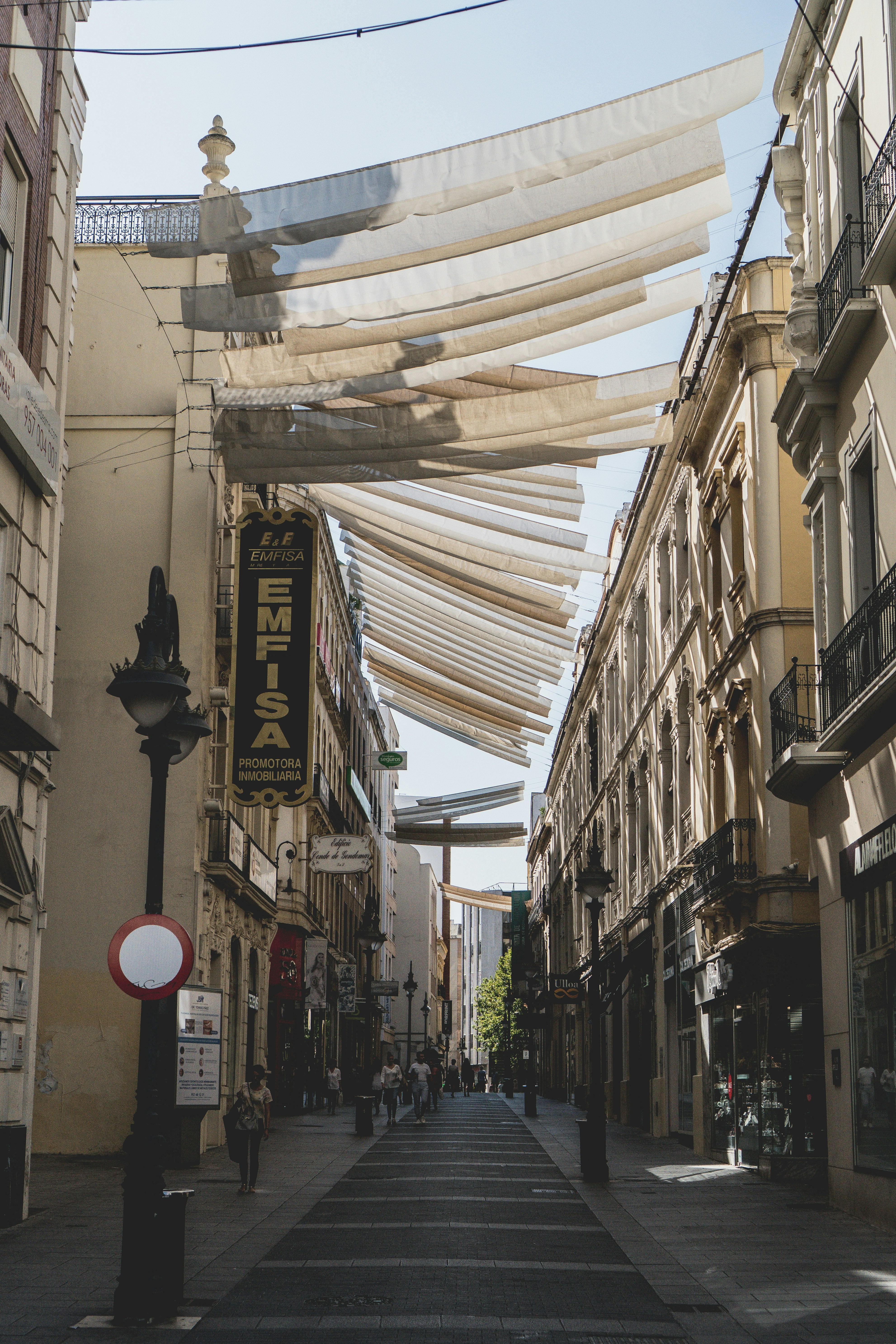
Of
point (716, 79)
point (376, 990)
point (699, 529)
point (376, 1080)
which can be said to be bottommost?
point (376, 1080)

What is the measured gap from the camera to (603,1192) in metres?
17.2

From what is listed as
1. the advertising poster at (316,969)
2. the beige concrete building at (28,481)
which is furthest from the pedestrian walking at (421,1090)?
the beige concrete building at (28,481)

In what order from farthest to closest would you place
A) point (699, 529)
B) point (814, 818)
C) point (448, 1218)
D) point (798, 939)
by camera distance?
point (699, 529) → point (798, 939) → point (814, 818) → point (448, 1218)

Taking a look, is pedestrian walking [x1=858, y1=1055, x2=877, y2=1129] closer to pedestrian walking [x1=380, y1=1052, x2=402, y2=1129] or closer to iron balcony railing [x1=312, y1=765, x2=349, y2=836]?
pedestrian walking [x1=380, y1=1052, x2=402, y2=1129]

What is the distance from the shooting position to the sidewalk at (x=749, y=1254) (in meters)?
9.02

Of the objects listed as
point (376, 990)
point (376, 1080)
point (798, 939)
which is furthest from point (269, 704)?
point (376, 1080)

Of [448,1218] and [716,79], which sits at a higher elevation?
[716,79]

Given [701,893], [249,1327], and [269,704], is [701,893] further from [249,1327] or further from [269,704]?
[249,1327]

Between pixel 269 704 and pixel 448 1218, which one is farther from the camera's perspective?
pixel 269 704

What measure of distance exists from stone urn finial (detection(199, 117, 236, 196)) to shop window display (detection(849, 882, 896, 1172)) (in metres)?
18.0

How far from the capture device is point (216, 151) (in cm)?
2641

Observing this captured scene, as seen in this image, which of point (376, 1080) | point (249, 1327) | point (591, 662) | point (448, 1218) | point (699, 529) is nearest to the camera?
point (249, 1327)

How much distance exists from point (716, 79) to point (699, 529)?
421 inches

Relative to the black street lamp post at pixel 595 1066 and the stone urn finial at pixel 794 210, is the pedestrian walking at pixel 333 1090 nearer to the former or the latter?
the black street lamp post at pixel 595 1066
